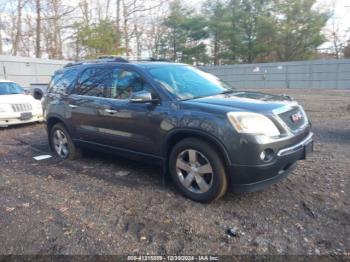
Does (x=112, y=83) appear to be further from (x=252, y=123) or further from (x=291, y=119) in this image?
(x=291, y=119)

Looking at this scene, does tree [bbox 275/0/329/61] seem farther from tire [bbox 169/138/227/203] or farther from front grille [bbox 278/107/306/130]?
tire [bbox 169/138/227/203]

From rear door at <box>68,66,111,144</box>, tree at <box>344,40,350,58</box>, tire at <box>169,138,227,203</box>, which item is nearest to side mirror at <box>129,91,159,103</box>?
tire at <box>169,138,227,203</box>

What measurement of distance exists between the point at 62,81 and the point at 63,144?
1.21 m

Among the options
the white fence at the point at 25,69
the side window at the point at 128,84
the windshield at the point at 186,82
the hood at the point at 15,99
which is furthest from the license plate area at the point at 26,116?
the white fence at the point at 25,69

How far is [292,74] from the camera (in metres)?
25.3

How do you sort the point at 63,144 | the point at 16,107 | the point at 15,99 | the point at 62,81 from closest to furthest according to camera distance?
the point at 62,81
the point at 63,144
the point at 16,107
the point at 15,99

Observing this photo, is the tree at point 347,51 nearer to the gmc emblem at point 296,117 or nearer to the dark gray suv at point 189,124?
the dark gray suv at point 189,124

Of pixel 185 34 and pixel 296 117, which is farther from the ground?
pixel 185 34

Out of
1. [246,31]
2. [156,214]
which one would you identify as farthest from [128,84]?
[246,31]

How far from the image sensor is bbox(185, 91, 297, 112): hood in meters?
3.25

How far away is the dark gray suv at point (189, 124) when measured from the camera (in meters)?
3.07

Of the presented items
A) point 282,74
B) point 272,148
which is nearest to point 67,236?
point 272,148

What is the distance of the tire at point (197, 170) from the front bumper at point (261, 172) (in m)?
0.15

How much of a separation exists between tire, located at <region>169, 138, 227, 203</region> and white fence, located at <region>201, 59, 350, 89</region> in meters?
23.9
